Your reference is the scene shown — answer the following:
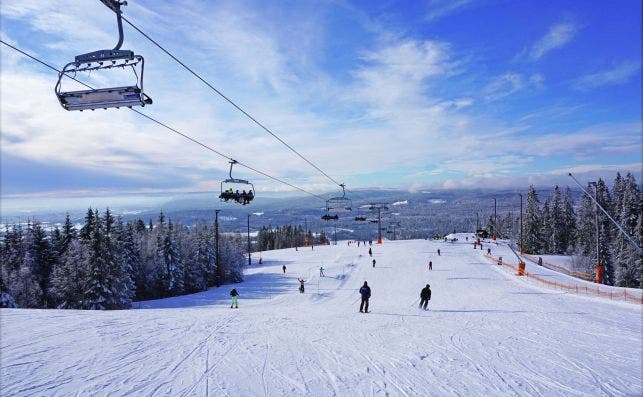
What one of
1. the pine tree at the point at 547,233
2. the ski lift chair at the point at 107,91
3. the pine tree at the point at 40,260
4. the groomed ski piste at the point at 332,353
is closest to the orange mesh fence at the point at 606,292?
the groomed ski piste at the point at 332,353

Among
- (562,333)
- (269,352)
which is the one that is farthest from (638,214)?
(269,352)

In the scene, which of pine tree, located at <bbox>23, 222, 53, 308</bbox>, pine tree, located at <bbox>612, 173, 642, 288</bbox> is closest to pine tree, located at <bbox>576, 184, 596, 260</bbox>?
pine tree, located at <bbox>612, 173, 642, 288</bbox>

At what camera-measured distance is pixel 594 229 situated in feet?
206

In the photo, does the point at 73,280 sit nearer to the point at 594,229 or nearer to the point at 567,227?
the point at 594,229

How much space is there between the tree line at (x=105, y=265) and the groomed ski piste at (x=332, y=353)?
22468mm

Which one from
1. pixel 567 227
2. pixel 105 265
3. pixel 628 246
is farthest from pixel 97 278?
pixel 567 227

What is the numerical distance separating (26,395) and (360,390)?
22.8 ft

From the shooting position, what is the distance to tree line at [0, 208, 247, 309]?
123ft

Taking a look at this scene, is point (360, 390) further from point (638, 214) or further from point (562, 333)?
point (638, 214)

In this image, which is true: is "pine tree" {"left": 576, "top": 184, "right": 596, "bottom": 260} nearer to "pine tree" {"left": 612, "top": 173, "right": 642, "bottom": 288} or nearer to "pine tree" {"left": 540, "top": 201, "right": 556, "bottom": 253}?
"pine tree" {"left": 612, "top": 173, "right": 642, "bottom": 288}

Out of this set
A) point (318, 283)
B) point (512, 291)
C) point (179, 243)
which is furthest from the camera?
point (179, 243)

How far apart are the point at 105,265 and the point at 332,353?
34676 mm

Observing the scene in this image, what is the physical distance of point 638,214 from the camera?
54.6m

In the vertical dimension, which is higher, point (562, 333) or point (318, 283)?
point (562, 333)
